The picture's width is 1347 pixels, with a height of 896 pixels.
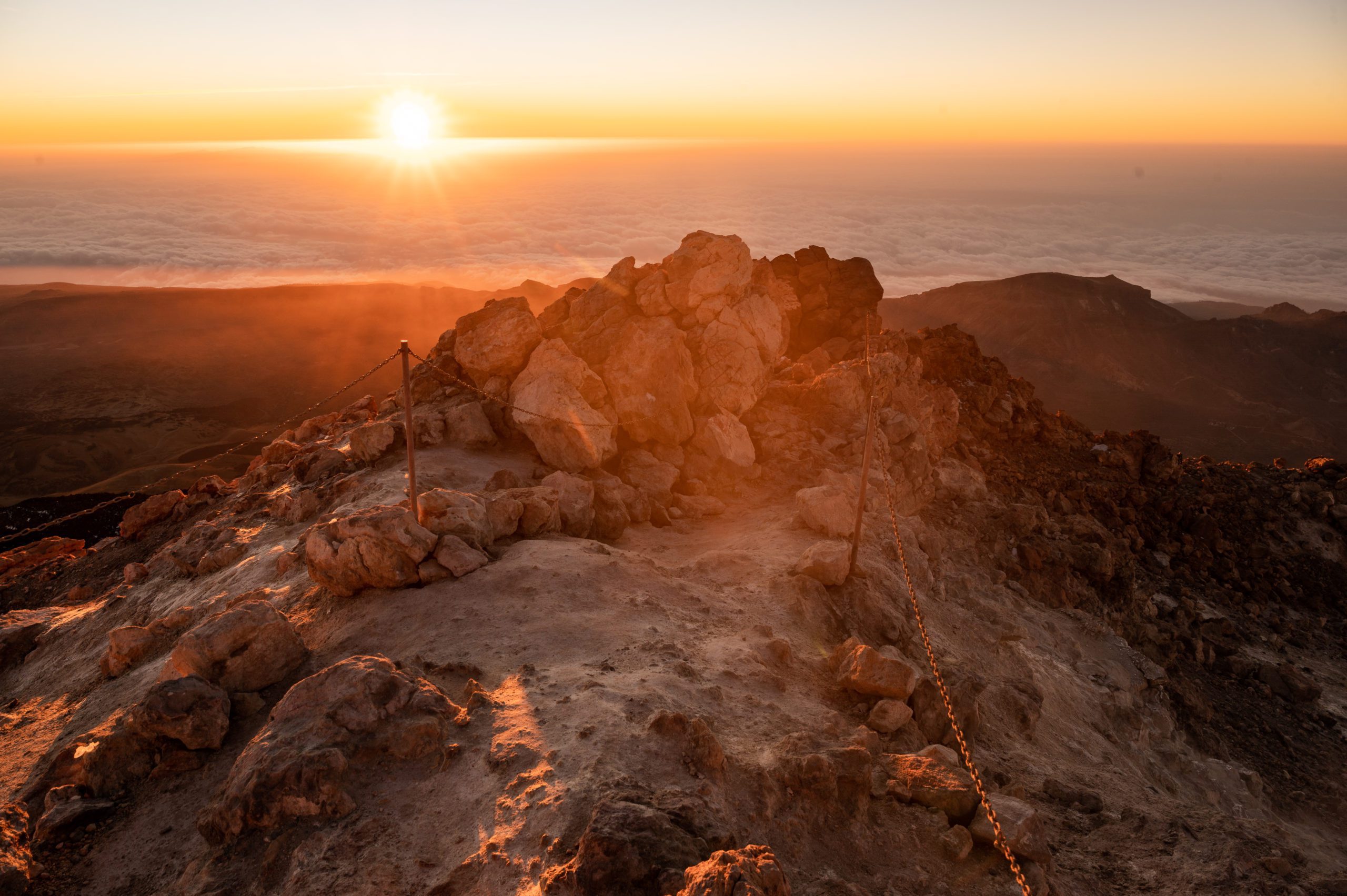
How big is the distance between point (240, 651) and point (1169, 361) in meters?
59.0

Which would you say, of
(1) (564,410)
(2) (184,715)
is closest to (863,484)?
(1) (564,410)

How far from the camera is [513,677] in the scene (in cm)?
709

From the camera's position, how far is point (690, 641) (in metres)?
8.26

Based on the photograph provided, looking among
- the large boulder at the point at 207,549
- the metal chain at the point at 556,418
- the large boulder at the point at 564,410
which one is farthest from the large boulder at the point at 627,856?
the large boulder at the point at 207,549

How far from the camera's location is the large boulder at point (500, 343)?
1407 cm

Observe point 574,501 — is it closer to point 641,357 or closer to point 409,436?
point 409,436

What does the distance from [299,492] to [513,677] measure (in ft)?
25.3

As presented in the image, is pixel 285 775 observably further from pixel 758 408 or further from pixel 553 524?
pixel 758 408

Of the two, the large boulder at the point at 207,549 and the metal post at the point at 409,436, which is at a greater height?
the metal post at the point at 409,436

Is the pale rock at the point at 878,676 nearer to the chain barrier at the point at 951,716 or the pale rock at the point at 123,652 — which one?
the chain barrier at the point at 951,716

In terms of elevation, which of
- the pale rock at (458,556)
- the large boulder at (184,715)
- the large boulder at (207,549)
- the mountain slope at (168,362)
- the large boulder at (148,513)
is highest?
the pale rock at (458,556)

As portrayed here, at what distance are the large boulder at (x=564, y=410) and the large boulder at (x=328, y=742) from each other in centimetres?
657

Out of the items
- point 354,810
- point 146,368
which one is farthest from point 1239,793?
point 146,368

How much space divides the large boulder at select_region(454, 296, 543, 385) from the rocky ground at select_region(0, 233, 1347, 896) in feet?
0.31
